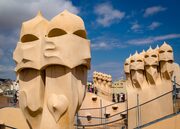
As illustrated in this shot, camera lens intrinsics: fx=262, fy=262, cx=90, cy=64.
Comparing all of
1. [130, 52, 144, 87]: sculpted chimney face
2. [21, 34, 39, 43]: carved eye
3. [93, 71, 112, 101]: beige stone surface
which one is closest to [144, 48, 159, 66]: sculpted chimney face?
[130, 52, 144, 87]: sculpted chimney face

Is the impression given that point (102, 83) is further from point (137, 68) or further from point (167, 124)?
point (167, 124)

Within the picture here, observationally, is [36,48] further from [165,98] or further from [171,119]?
[165,98]

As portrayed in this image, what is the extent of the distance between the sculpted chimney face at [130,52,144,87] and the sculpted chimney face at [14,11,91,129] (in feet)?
19.8

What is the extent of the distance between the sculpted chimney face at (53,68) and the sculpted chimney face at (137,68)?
19.8 ft

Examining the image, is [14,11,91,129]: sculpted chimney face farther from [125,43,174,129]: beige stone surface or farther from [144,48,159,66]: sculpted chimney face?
[144,48,159,66]: sculpted chimney face

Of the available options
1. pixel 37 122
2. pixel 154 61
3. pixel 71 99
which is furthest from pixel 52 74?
pixel 154 61

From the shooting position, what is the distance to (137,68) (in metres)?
12.1

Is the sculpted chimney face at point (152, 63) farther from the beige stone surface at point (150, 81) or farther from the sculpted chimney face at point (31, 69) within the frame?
the sculpted chimney face at point (31, 69)

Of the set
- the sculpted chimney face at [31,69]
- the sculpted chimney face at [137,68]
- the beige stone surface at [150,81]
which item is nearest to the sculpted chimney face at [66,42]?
the sculpted chimney face at [31,69]

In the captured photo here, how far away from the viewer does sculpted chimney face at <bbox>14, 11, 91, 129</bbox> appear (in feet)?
19.4

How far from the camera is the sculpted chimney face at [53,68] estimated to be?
5914 millimetres

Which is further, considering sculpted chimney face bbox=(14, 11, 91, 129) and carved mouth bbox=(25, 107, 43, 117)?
carved mouth bbox=(25, 107, 43, 117)

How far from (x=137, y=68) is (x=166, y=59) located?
1.44m

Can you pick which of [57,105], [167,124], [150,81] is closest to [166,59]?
[150,81]
